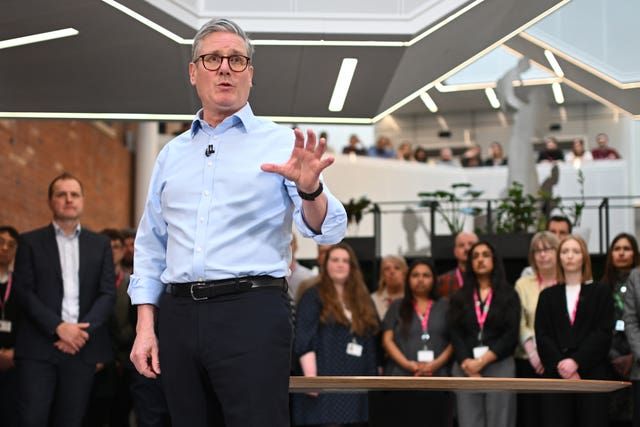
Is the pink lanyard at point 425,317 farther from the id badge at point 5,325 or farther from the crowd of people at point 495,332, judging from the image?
the id badge at point 5,325

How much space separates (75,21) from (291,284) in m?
2.55

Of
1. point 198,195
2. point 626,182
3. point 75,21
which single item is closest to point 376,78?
point 75,21

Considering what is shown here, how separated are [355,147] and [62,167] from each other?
677cm

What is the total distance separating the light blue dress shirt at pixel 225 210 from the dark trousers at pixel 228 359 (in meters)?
0.09

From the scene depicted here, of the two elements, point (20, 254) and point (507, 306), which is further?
point (507, 306)

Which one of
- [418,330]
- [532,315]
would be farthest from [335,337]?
[532,315]

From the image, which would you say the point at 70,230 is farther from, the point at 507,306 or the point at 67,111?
the point at 507,306

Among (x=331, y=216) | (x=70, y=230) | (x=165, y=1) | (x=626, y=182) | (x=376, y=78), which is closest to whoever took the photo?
(x=331, y=216)

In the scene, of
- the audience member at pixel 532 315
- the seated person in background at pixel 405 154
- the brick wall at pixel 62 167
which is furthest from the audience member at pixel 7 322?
the seated person in background at pixel 405 154

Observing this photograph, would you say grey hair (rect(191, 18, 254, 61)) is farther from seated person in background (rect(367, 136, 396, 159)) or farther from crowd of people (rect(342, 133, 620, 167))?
seated person in background (rect(367, 136, 396, 159))

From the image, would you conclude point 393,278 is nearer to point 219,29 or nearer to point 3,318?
point 3,318

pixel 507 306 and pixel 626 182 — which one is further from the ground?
pixel 626 182

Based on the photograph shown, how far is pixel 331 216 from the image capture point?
2299mm

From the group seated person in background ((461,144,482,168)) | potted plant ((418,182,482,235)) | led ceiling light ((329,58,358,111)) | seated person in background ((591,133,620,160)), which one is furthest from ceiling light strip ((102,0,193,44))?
seated person in background ((461,144,482,168))
